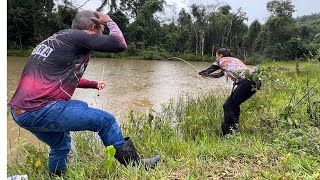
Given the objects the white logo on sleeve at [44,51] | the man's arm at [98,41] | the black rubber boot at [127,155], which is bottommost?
the black rubber boot at [127,155]

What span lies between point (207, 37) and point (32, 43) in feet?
57.1

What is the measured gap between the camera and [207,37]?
35156 millimetres

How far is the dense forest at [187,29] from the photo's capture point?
27.9 metres

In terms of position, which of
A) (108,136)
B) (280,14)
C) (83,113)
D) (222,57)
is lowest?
(108,136)

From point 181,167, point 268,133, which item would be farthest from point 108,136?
point 268,133

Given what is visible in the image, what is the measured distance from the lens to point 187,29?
3591 cm

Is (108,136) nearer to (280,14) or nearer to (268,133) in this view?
(268,133)

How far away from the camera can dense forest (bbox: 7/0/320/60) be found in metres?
27.9

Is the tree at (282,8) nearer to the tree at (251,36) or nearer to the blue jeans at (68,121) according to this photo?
A: the tree at (251,36)

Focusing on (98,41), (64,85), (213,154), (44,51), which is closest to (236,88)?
(213,154)

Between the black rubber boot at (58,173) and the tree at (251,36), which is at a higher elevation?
the tree at (251,36)

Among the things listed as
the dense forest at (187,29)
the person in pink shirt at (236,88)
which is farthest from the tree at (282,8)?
the person in pink shirt at (236,88)

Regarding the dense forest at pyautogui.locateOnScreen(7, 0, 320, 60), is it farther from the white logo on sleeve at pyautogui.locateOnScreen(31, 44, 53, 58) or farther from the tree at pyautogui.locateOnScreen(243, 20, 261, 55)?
the white logo on sleeve at pyautogui.locateOnScreen(31, 44, 53, 58)

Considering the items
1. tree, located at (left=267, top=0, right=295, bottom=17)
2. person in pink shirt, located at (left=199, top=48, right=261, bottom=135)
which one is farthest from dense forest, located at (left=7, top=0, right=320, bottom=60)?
person in pink shirt, located at (left=199, top=48, right=261, bottom=135)
